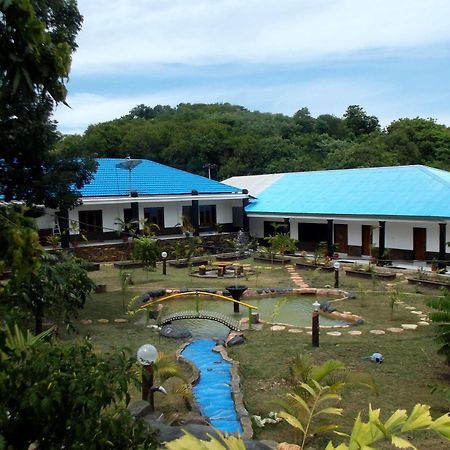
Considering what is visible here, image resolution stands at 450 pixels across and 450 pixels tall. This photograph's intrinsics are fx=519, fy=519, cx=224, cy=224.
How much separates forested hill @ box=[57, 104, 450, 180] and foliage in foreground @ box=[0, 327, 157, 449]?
36.3 m

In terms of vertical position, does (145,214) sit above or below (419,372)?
above

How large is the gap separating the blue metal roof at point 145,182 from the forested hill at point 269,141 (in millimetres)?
9310

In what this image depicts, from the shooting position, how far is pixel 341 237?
2573 cm

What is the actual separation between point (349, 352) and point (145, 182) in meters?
20.3

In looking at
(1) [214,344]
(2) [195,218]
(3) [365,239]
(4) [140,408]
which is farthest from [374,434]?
(2) [195,218]

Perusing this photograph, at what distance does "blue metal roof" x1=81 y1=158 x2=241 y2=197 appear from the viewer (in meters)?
26.6

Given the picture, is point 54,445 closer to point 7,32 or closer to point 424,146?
point 7,32

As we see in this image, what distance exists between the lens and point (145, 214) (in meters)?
27.9

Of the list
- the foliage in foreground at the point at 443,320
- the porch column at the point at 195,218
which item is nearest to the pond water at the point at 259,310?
the foliage in foreground at the point at 443,320

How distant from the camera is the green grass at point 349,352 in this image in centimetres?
757

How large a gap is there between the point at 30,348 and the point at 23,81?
1.79 m

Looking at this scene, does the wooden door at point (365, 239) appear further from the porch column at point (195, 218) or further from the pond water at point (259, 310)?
the porch column at point (195, 218)

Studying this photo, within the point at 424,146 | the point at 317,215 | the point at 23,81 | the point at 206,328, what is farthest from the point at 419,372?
the point at 424,146

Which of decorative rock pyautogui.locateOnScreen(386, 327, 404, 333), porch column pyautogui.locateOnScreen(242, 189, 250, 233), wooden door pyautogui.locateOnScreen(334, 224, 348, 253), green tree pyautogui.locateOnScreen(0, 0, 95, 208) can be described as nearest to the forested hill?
porch column pyautogui.locateOnScreen(242, 189, 250, 233)
